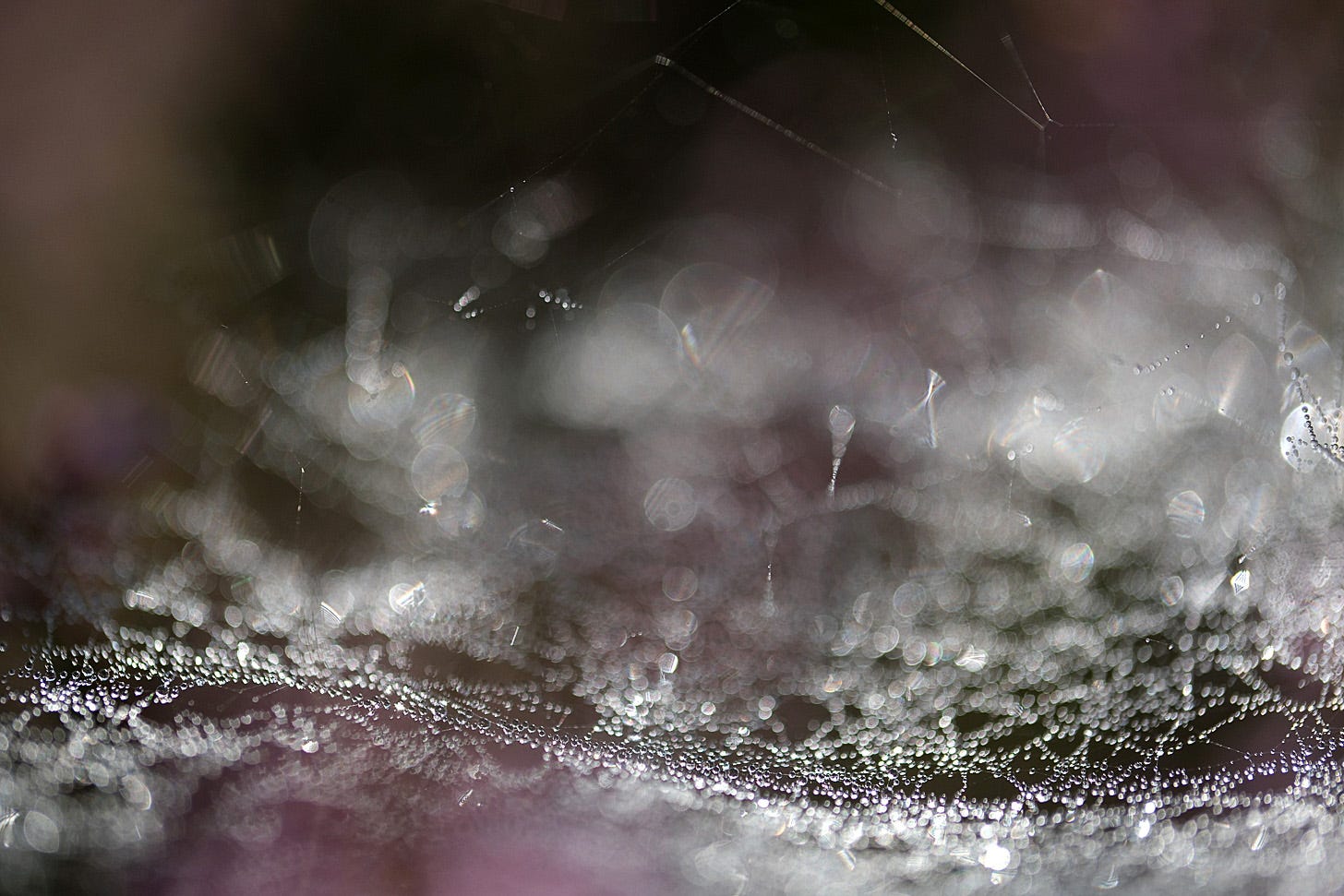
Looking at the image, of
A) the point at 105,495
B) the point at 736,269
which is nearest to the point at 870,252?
the point at 736,269

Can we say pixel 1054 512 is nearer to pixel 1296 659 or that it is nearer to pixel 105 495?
pixel 1296 659

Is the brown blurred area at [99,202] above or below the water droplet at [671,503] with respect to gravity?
above

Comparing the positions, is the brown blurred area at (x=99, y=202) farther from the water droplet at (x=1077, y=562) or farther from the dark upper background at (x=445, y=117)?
the water droplet at (x=1077, y=562)

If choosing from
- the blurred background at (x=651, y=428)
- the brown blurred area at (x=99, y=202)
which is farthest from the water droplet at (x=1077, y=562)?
the brown blurred area at (x=99, y=202)

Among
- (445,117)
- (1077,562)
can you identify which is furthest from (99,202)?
(1077,562)

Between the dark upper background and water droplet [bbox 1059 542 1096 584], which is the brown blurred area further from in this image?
water droplet [bbox 1059 542 1096 584]

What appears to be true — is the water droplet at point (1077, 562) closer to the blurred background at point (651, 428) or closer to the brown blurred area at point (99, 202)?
the blurred background at point (651, 428)

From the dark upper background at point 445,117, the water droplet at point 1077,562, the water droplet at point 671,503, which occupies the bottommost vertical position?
the water droplet at point 1077,562

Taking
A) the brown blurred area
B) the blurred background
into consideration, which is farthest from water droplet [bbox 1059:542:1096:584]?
the brown blurred area
